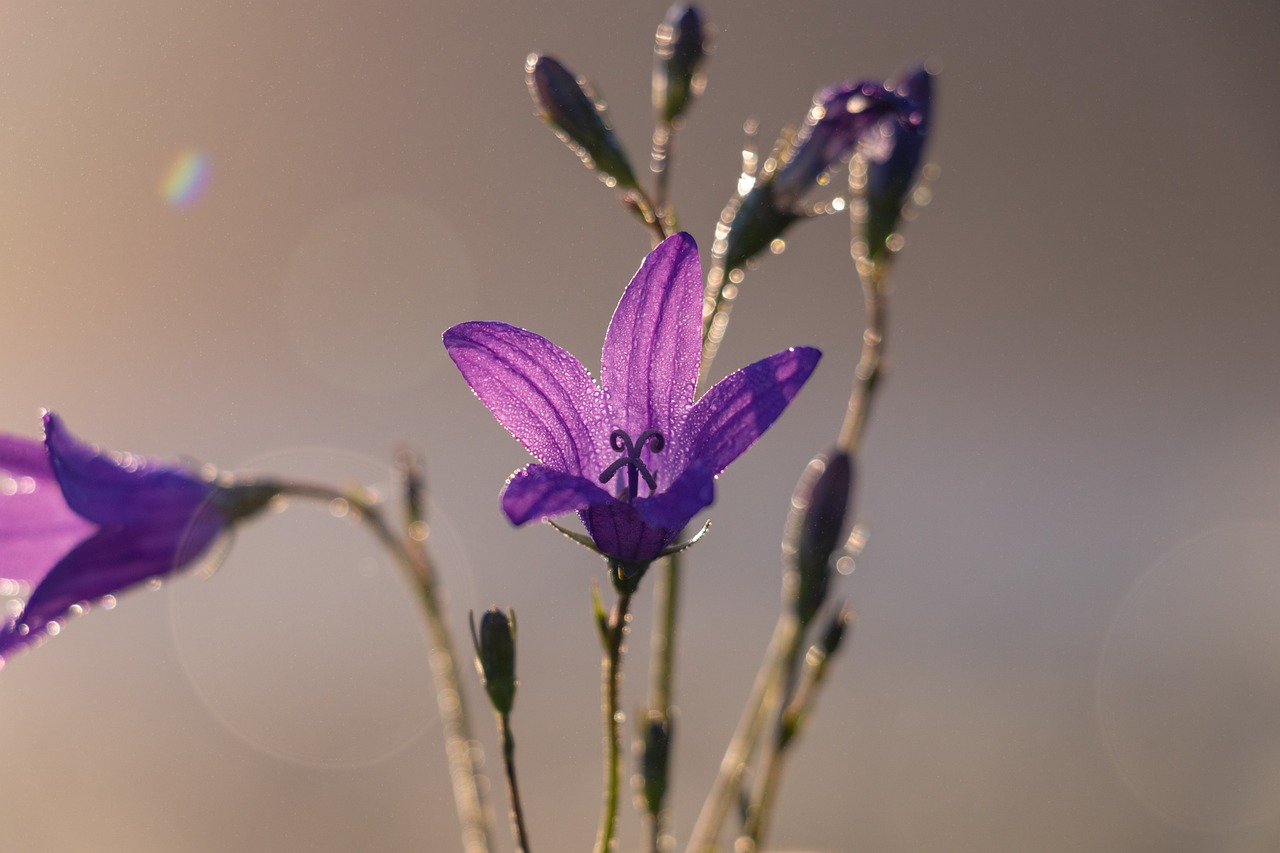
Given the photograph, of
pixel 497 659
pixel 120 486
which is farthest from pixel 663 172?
pixel 120 486

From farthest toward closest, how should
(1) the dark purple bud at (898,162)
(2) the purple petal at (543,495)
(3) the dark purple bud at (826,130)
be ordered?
(1) the dark purple bud at (898,162) < (3) the dark purple bud at (826,130) < (2) the purple petal at (543,495)

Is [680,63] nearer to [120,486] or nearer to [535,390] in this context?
[535,390]

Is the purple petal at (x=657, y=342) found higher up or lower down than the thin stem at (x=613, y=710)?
higher up

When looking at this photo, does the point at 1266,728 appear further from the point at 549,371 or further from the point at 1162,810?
the point at 549,371

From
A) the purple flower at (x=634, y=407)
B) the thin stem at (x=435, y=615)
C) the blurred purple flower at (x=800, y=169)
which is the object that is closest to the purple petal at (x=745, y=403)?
the purple flower at (x=634, y=407)

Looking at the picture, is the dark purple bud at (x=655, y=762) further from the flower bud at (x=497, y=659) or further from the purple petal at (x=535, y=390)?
the purple petal at (x=535, y=390)

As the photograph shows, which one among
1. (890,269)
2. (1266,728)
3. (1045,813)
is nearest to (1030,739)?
(1045,813)
